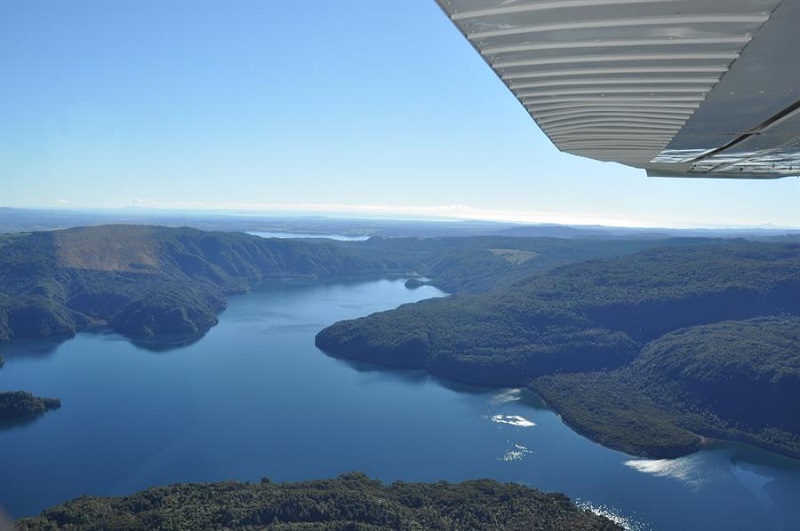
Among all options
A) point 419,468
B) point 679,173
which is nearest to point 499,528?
point 419,468

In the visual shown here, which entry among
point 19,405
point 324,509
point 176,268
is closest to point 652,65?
point 324,509

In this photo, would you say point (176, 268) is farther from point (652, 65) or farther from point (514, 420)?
point (652, 65)

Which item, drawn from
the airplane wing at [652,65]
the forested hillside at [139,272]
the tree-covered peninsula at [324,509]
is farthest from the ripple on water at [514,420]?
the forested hillside at [139,272]

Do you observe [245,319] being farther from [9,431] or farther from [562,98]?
[562,98]

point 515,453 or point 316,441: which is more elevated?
point 515,453

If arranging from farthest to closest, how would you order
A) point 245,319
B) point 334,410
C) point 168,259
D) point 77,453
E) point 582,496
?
point 168,259 → point 245,319 → point 334,410 → point 77,453 → point 582,496

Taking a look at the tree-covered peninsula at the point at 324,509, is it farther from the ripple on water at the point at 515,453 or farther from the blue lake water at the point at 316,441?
the ripple on water at the point at 515,453
